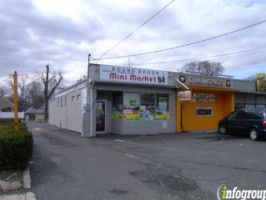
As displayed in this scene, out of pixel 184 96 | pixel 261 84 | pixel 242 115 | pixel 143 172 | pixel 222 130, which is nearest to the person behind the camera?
pixel 143 172

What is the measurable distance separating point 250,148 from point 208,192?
6.30 meters

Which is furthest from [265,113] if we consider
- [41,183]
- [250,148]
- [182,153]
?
[41,183]

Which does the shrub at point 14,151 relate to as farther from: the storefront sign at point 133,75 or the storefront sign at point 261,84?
the storefront sign at point 261,84

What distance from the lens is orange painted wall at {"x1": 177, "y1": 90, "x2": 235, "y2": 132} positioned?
17.5 meters

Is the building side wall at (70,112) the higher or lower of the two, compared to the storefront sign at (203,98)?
lower

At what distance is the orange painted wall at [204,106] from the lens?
57.5ft

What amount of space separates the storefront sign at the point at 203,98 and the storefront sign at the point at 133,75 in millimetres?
3079

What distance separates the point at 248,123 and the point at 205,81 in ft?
19.2

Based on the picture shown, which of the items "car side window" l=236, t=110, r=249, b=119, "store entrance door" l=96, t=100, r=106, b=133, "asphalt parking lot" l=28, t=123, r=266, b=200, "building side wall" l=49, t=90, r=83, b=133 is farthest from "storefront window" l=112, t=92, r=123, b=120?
"car side window" l=236, t=110, r=249, b=119

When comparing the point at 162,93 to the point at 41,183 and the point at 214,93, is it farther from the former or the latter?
the point at 41,183

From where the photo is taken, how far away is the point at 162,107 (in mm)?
16484

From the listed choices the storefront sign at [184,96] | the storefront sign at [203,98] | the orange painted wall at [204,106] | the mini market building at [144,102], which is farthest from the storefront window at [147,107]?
the storefront sign at [203,98]

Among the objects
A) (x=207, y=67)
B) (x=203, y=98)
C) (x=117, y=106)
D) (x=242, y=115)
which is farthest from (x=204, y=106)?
(x=207, y=67)

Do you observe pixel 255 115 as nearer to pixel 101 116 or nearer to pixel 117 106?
pixel 117 106
